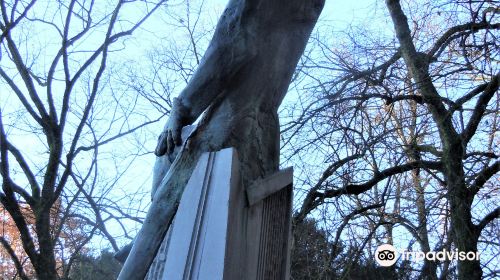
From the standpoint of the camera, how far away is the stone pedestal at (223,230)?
2.33 metres

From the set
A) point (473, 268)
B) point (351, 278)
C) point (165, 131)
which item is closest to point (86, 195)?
point (351, 278)

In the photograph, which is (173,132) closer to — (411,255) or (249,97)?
(249,97)

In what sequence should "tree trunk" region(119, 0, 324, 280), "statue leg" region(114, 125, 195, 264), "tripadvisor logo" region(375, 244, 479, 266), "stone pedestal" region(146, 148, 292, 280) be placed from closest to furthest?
"stone pedestal" region(146, 148, 292, 280) < "tree trunk" region(119, 0, 324, 280) < "statue leg" region(114, 125, 195, 264) < "tripadvisor logo" region(375, 244, 479, 266)

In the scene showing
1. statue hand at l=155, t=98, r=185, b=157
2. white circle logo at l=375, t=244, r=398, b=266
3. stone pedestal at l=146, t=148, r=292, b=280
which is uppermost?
white circle logo at l=375, t=244, r=398, b=266

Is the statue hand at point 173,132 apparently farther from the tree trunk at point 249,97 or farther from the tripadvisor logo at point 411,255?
the tripadvisor logo at point 411,255

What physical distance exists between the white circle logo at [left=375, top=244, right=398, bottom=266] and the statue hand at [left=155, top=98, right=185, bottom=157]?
5.50 metres

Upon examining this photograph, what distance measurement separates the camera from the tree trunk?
2.67 m

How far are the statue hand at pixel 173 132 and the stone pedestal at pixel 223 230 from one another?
22 cm

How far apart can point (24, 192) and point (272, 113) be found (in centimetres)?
958

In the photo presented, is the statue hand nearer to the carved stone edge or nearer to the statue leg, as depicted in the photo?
the statue leg

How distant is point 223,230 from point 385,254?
5934mm

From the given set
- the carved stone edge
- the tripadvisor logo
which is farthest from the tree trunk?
the tripadvisor logo

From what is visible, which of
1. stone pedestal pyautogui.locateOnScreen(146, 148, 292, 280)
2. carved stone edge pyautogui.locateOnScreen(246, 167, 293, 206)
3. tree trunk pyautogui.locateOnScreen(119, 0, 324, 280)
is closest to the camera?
stone pedestal pyautogui.locateOnScreen(146, 148, 292, 280)

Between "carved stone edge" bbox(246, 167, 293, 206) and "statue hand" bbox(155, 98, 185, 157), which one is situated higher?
"statue hand" bbox(155, 98, 185, 157)
